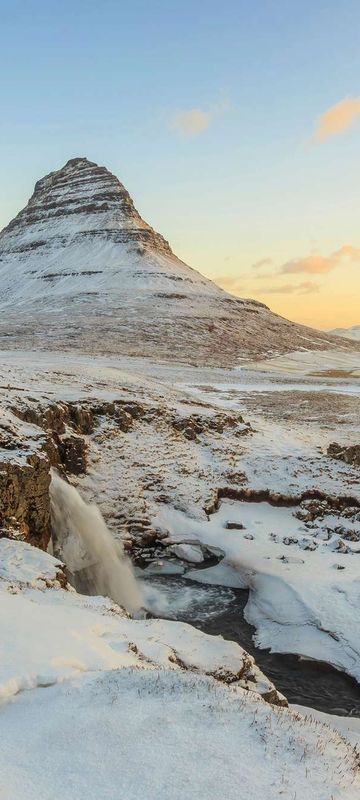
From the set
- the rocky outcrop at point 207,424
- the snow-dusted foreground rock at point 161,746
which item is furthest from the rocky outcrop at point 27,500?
the rocky outcrop at point 207,424

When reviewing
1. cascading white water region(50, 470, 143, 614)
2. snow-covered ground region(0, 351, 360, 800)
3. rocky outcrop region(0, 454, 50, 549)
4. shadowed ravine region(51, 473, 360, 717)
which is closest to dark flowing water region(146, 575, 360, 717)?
shadowed ravine region(51, 473, 360, 717)

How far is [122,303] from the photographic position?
135 m

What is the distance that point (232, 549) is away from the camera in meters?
21.7

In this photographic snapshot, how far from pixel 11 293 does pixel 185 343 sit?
7809 cm

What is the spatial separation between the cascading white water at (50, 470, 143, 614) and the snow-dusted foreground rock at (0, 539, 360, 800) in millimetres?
8288

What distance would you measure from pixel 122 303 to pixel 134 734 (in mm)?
131694

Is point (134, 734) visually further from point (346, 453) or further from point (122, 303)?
point (122, 303)

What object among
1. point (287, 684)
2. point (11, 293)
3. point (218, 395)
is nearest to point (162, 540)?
point (287, 684)

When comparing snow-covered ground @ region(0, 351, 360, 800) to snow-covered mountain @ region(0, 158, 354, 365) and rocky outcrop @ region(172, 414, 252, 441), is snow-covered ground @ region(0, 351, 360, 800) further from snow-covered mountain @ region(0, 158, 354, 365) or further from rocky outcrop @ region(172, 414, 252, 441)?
snow-covered mountain @ region(0, 158, 354, 365)

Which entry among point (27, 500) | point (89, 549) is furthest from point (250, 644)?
point (27, 500)

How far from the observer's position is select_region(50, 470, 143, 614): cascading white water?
19281 millimetres

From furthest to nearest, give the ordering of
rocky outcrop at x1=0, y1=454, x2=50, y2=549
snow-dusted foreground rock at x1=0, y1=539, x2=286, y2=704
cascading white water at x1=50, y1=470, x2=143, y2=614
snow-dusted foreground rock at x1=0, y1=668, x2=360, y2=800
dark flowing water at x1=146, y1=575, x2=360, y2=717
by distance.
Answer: cascading white water at x1=50, y1=470, x2=143, y2=614
rocky outcrop at x1=0, y1=454, x2=50, y2=549
dark flowing water at x1=146, y1=575, x2=360, y2=717
snow-dusted foreground rock at x1=0, y1=539, x2=286, y2=704
snow-dusted foreground rock at x1=0, y1=668, x2=360, y2=800

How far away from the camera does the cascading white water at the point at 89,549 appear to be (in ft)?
63.3

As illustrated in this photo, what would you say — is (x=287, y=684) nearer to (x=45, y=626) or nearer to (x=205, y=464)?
(x=45, y=626)
